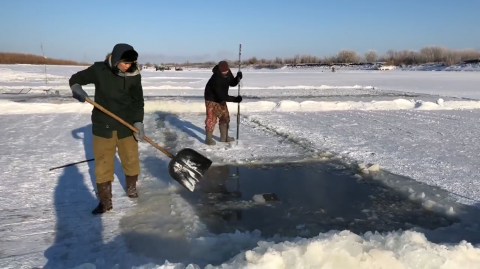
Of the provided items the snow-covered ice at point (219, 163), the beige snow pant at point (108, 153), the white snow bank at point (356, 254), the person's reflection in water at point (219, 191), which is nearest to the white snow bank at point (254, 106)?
the snow-covered ice at point (219, 163)

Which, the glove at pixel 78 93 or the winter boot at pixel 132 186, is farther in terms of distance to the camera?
the winter boot at pixel 132 186

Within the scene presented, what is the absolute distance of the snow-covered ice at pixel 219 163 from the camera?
293 cm

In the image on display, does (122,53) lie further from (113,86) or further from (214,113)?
(214,113)

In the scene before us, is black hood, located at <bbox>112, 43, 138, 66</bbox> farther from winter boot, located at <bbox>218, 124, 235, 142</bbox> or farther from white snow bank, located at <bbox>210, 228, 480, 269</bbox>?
winter boot, located at <bbox>218, 124, 235, 142</bbox>

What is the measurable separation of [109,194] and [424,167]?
4.39m

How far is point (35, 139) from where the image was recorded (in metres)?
8.03

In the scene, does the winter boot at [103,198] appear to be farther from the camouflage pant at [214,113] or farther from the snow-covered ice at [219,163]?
the camouflage pant at [214,113]

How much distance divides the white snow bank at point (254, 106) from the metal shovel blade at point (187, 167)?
773 centimetres

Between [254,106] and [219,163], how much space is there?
7.22 metres

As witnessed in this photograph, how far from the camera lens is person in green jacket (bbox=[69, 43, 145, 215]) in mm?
4172

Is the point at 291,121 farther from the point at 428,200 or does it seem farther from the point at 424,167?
the point at 428,200

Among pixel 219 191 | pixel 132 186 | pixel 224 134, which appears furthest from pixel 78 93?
pixel 224 134

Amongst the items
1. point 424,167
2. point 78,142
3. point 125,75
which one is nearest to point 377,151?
point 424,167

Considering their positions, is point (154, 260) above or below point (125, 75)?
below
